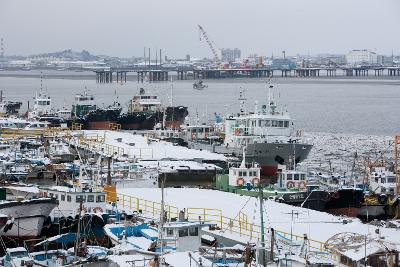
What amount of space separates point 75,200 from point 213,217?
346 cm

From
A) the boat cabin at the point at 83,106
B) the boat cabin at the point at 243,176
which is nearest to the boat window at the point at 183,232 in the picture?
the boat cabin at the point at 243,176

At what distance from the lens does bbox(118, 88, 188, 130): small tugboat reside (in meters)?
64.8

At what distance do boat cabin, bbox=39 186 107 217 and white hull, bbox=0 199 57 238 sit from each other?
67 centimetres

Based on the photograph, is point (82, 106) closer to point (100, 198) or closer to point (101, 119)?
point (101, 119)

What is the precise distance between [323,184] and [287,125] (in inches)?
489

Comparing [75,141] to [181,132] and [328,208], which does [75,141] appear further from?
[328,208]

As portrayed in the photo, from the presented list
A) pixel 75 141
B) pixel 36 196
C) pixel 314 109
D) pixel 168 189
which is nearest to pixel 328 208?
pixel 168 189

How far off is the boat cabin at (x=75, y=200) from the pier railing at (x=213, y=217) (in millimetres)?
1419

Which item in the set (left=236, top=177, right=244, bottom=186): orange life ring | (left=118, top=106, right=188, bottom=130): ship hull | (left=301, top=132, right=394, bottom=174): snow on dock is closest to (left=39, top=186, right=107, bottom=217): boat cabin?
(left=236, top=177, right=244, bottom=186): orange life ring

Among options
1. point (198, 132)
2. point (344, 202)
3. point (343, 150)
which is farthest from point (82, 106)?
point (344, 202)

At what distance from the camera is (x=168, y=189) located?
3055cm

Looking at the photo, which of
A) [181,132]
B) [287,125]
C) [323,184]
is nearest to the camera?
[323,184]

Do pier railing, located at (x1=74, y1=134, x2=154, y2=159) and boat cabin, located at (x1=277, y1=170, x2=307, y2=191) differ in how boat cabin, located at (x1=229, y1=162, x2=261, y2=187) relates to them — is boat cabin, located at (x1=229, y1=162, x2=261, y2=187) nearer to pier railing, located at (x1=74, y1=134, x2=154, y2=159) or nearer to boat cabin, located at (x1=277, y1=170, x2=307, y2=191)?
boat cabin, located at (x1=277, y1=170, x2=307, y2=191)

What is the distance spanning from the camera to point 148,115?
65.9 meters
